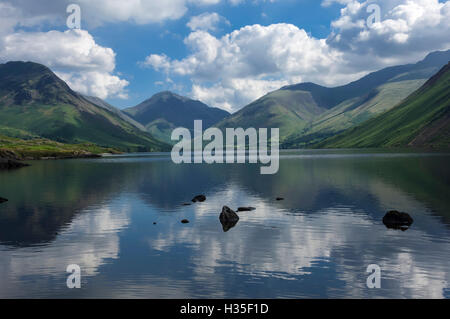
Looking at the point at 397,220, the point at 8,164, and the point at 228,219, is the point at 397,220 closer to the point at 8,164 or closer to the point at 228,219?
the point at 228,219

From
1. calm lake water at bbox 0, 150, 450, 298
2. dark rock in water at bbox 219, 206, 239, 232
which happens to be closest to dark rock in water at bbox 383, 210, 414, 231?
calm lake water at bbox 0, 150, 450, 298

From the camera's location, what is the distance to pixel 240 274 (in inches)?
1206

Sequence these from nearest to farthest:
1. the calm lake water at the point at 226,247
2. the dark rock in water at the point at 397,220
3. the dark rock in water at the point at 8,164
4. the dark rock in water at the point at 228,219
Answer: the calm lake water at the point at 226,247 → the dark rock in water at the point at 397,220 → the dark rock in water at the point at 228,219 → the dark rock in water at the point at 8,164

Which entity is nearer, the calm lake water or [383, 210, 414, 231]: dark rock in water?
the calm lake water

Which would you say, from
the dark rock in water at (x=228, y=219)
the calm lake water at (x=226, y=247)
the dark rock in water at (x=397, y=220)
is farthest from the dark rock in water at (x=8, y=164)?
the dark rock in water at (x=397, y=220)

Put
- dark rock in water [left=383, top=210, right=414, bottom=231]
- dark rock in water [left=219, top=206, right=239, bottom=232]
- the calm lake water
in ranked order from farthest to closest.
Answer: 1. dark rock in water [left=219, top=206, right=239, bottom=232]
2. dark rock in water [left=383, top=210, right=414, bottom=231]
3. the calm lake water

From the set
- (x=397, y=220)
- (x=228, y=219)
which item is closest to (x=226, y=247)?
(x=228, y=219)

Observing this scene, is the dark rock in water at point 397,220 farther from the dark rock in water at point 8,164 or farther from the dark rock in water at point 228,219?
the dark rock in water at point 8,164

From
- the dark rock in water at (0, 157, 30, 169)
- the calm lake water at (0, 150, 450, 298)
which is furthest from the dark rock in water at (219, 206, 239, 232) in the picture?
the dark rock in water at (0, 157, 30, 169)

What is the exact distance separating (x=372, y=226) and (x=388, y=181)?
56209 mm

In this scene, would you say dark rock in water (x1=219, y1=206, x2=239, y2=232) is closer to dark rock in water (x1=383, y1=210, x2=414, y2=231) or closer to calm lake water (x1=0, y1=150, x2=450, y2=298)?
calm lake water (x1=0, y1=150, x2=450, y2=298)

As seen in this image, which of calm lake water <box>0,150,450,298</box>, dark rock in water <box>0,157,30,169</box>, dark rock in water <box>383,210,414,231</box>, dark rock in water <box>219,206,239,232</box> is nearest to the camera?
calm lake water <box>0,150,450,298</box>

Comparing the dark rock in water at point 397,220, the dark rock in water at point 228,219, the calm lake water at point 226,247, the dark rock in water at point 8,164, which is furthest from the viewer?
the dark rock in water at point 8,164

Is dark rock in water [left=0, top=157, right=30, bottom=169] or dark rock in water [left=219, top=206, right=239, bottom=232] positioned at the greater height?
dark rock in water [left=0, top=157, right=30, bottom=169]
